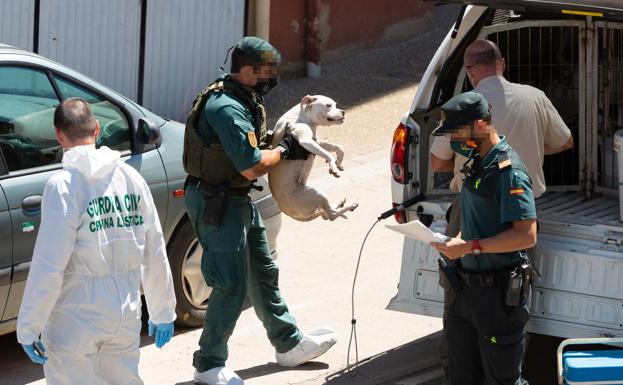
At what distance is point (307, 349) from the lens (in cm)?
666

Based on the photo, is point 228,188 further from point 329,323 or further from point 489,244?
Answer: point 329,323

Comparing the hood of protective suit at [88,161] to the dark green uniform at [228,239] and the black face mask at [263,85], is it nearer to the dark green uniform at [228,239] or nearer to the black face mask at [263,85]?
the dark green uniform at [228,239]

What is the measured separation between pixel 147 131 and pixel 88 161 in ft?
6.53

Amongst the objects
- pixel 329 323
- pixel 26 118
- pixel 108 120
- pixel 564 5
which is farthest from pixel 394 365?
pixel 26 118

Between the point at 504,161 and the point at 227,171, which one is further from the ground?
the point at 504,161

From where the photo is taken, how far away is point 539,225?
6.29 meters

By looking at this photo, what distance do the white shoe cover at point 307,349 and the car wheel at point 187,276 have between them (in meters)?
0.78

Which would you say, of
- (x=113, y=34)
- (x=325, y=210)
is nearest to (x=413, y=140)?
(x=325, y=210)

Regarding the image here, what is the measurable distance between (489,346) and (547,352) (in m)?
1.86

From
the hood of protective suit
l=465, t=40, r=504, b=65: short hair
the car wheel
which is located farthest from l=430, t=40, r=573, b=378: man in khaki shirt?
the hood of protective suit

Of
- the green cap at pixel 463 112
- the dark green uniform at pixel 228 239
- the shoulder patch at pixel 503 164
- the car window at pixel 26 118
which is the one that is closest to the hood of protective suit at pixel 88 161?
the dark green uniform at pixel 228 239

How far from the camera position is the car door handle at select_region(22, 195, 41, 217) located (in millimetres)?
6223

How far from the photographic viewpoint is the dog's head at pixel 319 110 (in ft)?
20.9

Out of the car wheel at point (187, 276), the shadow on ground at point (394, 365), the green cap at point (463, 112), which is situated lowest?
the shadow on ground at point (394, 365)
